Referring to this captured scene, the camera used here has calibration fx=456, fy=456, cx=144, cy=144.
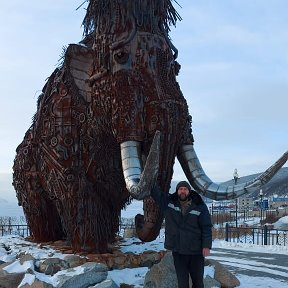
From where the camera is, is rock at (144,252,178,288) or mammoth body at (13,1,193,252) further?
rock at (144,252,178,288)

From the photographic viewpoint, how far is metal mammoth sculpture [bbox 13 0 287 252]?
425 cm

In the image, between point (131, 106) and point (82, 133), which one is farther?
point (82, 133)

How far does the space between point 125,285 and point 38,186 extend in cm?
183

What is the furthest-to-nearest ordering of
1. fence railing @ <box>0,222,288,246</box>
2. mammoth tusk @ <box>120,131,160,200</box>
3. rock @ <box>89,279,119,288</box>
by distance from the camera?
fence railing @ <box>0,222,288,246</box> < rock @ <box>89,279,119,288</box> < mammoth tusk @ <box>120,131,160,200</box>

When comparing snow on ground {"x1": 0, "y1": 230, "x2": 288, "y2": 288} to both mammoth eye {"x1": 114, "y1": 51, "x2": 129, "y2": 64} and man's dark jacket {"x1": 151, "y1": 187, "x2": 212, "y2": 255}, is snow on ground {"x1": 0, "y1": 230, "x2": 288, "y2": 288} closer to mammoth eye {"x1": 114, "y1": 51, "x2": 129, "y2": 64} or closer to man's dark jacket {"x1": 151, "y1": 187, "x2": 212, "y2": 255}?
man's dark jacket {"x1": 151, "y1": 187, "x2": 212, "y2": 255}

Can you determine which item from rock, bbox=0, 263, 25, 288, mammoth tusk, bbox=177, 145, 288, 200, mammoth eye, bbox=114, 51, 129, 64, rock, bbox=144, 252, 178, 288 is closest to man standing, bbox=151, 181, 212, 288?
mammoth tusk, bbox=177, 145, 288, 200

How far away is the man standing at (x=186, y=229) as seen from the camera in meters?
3.91

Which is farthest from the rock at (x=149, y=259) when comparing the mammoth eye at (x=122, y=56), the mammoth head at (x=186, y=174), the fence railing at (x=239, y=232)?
the fence railing at (x=239, y=232)

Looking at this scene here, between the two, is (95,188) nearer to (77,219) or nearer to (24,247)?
(77,219)

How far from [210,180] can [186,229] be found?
0.58m

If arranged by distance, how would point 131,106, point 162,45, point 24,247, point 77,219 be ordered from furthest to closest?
point 24,247 → point 77,219 → point 162,45 → point 131,106

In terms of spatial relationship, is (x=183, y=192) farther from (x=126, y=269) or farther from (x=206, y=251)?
(x=126, y=269)

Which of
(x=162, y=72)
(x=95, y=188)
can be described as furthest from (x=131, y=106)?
(x=95, y=188)

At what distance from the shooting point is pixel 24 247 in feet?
18.2
